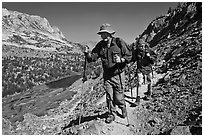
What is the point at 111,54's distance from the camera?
748 cm

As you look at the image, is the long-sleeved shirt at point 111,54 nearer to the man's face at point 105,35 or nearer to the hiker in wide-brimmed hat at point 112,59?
the hiker in wide-brimmed hat at point 112,59

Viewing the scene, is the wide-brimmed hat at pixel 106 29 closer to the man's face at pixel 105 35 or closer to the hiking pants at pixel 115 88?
the man's face at pixel 105 35

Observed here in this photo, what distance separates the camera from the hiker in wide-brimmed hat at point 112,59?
7449 mm

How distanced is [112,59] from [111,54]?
14cm

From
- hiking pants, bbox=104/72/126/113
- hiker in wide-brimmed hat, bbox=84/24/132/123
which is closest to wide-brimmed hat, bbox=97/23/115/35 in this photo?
hiker in wide-brimmed hat, bbox=84/24/132/123

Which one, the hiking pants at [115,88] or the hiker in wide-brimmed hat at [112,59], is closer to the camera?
the hiker in wide-brimmed hat at [112,59]

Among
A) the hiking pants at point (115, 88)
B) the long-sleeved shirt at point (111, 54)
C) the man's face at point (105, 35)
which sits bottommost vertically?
the hiking pants at point (115, 88)

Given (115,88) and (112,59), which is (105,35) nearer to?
(112,59)

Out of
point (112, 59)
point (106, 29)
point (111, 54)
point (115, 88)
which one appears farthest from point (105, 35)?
point (115, 88)

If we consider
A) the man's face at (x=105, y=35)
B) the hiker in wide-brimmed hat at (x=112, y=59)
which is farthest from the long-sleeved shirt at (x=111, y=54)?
the man's face at (x=105, y=35)

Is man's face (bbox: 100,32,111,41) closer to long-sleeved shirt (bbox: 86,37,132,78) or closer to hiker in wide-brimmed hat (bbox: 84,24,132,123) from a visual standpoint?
hiker in wide-brimmed hat (bbox: 84,24,132,123)

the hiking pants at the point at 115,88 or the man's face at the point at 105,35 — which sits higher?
Result: the man's face at the point at 105,35

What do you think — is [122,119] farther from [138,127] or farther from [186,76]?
[186,76]

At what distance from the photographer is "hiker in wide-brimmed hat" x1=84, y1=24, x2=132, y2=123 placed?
24.4ft
